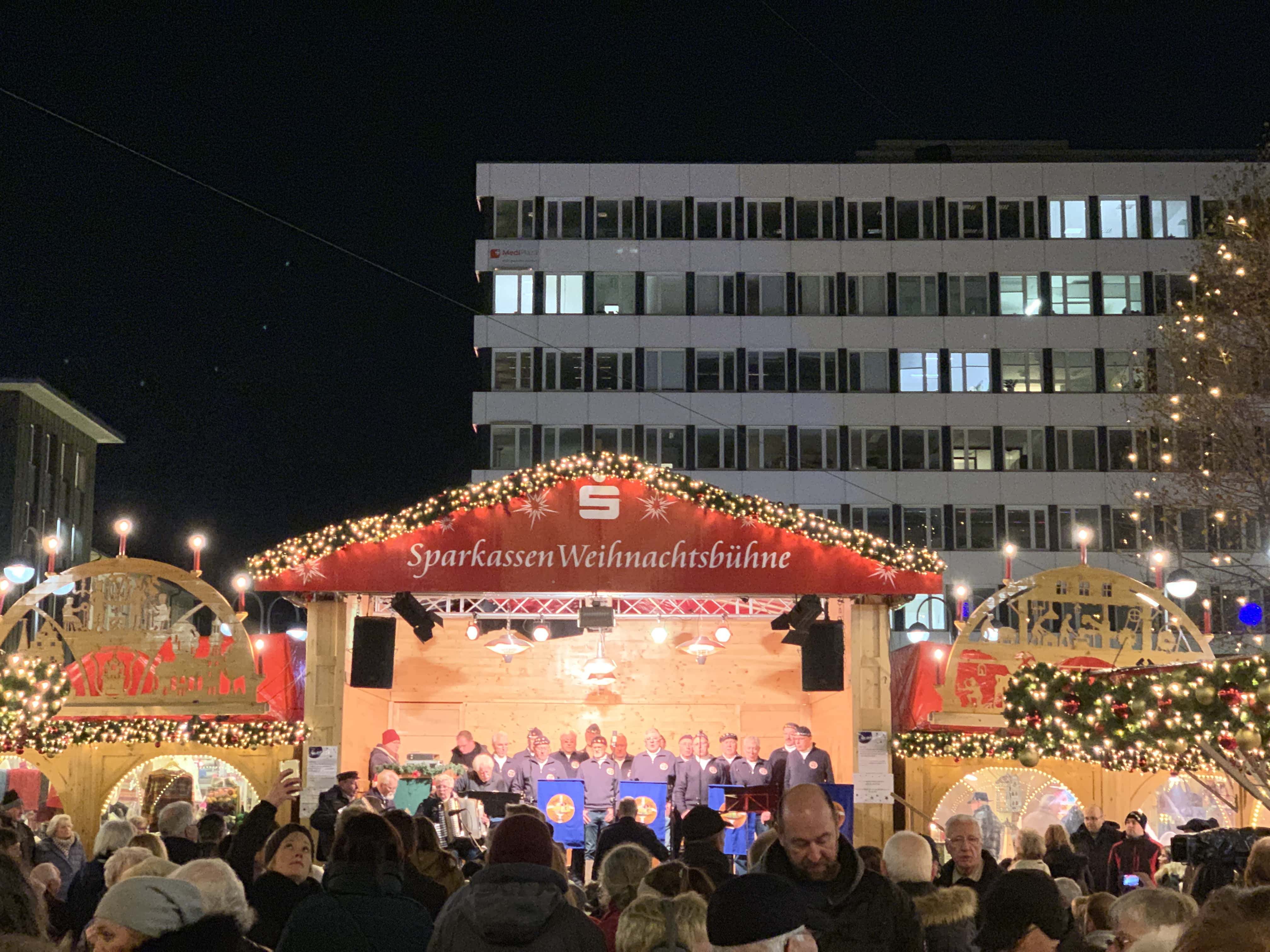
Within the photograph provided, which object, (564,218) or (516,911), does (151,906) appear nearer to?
(516,911)

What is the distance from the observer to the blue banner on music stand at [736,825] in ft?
51.8

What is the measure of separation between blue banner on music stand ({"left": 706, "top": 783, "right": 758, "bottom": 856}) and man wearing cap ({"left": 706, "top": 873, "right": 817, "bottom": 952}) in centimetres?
1180

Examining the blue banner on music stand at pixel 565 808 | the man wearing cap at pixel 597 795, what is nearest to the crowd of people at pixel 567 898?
the blue banner on music stand at pixel 565 808

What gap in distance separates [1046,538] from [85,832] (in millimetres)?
30432

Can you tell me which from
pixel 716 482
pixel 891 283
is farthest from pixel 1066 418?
pixel 716 482

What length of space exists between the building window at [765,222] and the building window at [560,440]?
7542mm

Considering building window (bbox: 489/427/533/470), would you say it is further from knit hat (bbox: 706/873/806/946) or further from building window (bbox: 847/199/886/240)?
knit hat (bbox: 706/873/806/946)

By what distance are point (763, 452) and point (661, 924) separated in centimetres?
3826

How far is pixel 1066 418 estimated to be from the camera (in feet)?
143

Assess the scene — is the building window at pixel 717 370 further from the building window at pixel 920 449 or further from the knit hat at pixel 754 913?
the knit hat at pixel 754 913

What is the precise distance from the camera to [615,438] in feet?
143

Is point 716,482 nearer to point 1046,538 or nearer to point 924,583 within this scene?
point 1046,538

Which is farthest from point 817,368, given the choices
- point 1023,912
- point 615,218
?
point 1023,912

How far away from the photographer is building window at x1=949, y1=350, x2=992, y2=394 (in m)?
44.0
